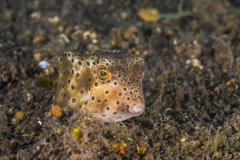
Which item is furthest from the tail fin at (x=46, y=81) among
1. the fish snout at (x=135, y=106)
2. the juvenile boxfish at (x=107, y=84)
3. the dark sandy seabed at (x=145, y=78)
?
the fish snout at (x=135, y=106)

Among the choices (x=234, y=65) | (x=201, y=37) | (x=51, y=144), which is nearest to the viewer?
(x=51, y=144)

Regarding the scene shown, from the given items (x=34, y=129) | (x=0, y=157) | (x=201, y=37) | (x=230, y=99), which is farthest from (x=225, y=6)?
(x=0, y=157)

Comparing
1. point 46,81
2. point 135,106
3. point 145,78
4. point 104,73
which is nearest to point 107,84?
point 104,73

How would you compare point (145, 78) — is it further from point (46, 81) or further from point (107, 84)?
point (107, 84)

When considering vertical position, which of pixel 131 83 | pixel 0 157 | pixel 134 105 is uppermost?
pixel 131 83

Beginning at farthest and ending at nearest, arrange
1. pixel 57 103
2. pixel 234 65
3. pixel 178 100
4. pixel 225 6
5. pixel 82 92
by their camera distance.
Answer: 1. pixel 225 6
2. pixel 234 65
3. pixel 178 100
4. pixel 57 103
5. pixel 82 92

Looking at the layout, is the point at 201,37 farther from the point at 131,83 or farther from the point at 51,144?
the point at 51,144

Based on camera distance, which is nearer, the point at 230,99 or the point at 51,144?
the point at 51,144

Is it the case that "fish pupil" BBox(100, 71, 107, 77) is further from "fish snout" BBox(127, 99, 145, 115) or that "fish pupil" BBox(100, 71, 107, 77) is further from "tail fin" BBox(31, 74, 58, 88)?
"tail fin" BBox(31, 74, 58, 88)
